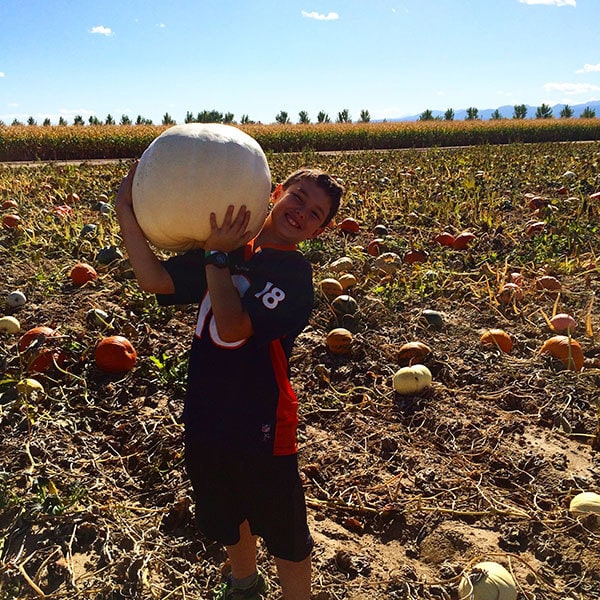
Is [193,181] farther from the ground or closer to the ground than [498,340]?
farther from the ground

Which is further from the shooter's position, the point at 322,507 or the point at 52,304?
the point at 52,304

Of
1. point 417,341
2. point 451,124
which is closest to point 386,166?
point 417,341

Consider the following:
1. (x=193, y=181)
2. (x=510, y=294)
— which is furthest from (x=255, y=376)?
(x=510, y=294)

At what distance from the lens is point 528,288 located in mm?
5492

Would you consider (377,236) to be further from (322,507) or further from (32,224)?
(322,507)

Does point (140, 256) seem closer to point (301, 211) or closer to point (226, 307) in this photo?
point (226, 307)

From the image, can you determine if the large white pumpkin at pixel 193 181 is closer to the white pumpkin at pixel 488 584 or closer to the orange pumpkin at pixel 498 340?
the white pumpkin at pixel 488 584

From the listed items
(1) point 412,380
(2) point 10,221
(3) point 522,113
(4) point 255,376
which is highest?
(3) point 522,113

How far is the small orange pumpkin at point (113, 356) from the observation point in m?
4.04

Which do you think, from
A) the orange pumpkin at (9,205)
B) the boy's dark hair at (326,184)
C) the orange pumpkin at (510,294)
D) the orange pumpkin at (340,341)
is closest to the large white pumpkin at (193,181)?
the boy's dark hair at (326,184)

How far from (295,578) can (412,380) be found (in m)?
1.86

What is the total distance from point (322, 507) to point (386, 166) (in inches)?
513

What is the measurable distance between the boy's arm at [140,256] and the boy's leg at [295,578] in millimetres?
1134

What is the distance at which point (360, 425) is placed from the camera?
141 inches
